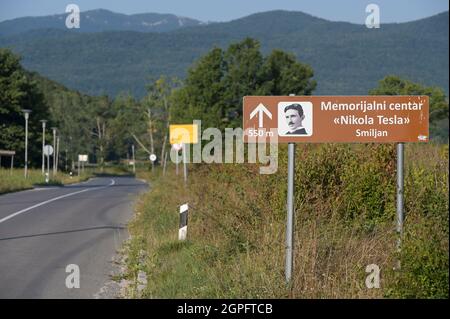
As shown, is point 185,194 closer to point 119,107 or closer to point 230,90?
point 230,90

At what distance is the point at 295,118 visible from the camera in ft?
28.7

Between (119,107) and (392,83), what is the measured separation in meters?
78.5

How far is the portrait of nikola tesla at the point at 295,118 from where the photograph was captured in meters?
8.72

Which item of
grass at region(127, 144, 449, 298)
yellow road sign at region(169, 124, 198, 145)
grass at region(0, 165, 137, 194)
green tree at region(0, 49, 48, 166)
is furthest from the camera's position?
green tree at region(0, 49, 48, 166)

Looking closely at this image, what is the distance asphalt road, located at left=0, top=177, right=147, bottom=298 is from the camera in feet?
33.8

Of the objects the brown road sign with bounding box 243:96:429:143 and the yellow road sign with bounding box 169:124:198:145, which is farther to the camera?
the yellow road sign with bounding box 169:124:198:145

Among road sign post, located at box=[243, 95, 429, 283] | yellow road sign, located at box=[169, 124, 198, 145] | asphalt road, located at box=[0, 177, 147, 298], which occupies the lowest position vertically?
asphalt road, located at box=[0, 177, 147, 298]

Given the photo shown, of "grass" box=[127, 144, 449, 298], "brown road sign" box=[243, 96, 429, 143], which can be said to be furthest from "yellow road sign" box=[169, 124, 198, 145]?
"brown road sign" box=[243, 96, 429, 143]

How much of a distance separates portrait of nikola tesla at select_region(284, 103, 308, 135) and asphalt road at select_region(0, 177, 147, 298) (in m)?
3.16

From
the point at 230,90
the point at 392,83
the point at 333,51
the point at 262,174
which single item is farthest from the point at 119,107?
the point at 262,174

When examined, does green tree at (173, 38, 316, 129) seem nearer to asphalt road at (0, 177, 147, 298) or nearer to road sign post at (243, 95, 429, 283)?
asphalt road at (0, 177, 147, 298)

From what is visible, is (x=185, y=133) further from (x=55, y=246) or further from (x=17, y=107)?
(x=17, y=107)

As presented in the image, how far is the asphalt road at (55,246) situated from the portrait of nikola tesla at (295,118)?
→ 316cm

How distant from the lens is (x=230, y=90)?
54.0 m
